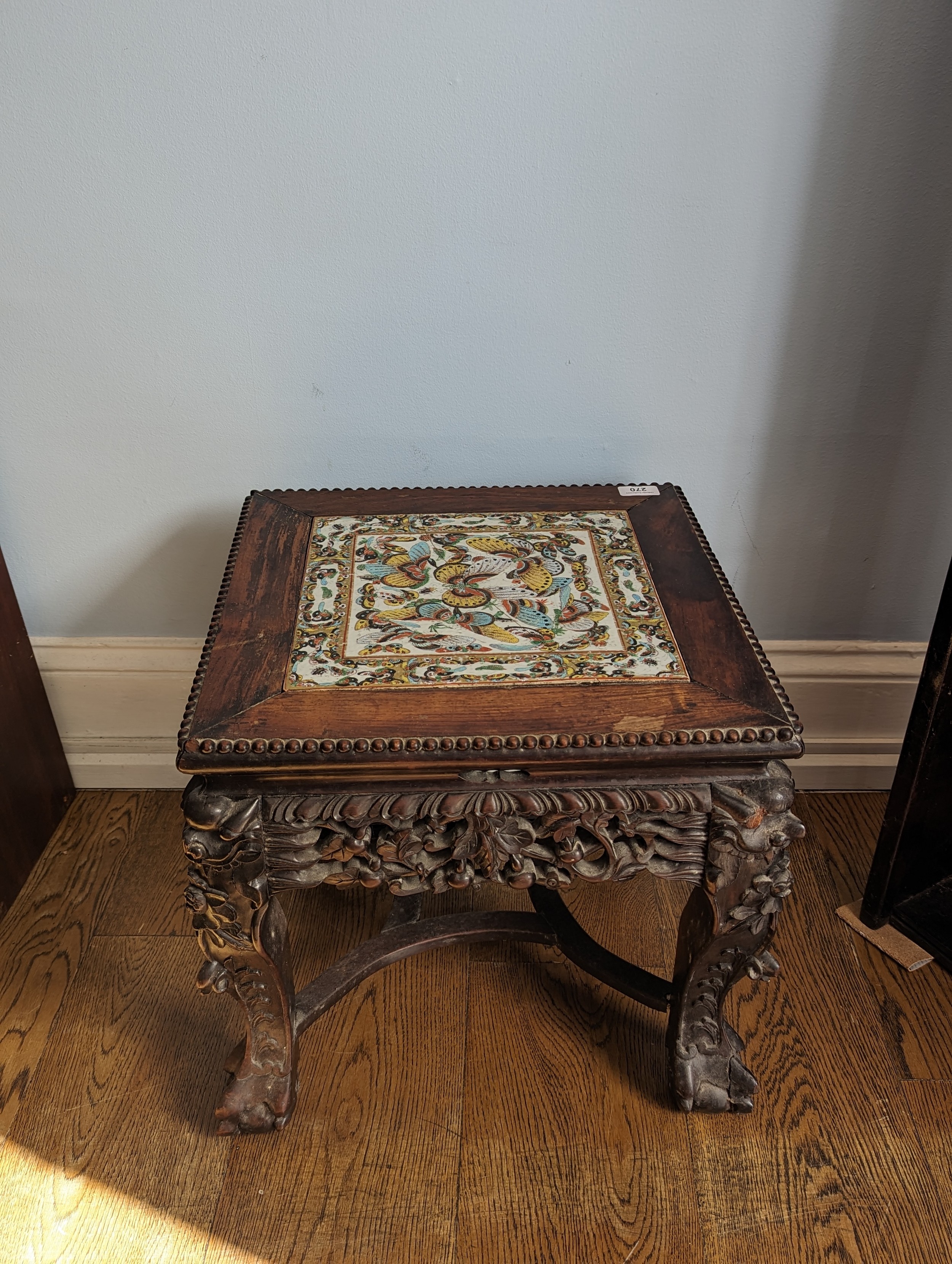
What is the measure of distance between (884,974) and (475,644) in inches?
31.3

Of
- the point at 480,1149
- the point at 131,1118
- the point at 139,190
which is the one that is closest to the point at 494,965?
the point at 480,1149

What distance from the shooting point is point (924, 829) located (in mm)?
1433

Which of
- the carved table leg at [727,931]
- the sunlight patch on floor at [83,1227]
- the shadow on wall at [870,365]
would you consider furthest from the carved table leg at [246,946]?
the shadow on wall at [870,365]

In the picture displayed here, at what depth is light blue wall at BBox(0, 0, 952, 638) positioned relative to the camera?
121 centimetres

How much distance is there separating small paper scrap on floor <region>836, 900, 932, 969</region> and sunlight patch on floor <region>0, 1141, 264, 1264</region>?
91cm

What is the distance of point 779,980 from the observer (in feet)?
4.66

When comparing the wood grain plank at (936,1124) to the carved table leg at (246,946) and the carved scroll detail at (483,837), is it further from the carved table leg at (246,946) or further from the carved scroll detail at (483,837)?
the carved table leg at (246,946)

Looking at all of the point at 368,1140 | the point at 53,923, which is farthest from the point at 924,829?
the point at 53,923

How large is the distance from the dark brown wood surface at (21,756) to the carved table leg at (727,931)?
0.99 meters

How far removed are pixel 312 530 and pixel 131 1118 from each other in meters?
0.76

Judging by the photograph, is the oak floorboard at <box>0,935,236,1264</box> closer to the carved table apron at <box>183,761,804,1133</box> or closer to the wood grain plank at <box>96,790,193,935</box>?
the wood grain plank at <box>96,790,193,935</box>

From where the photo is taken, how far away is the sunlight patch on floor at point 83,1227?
1.10 m

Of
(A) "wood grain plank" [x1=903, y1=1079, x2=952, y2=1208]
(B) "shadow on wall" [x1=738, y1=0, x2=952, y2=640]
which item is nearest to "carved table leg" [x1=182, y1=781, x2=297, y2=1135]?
(A) "wood grain plank" [x1=903, y1=1079, x2=952, y2=1208]

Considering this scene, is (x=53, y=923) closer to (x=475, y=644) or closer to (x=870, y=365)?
(x=475, y=644)
